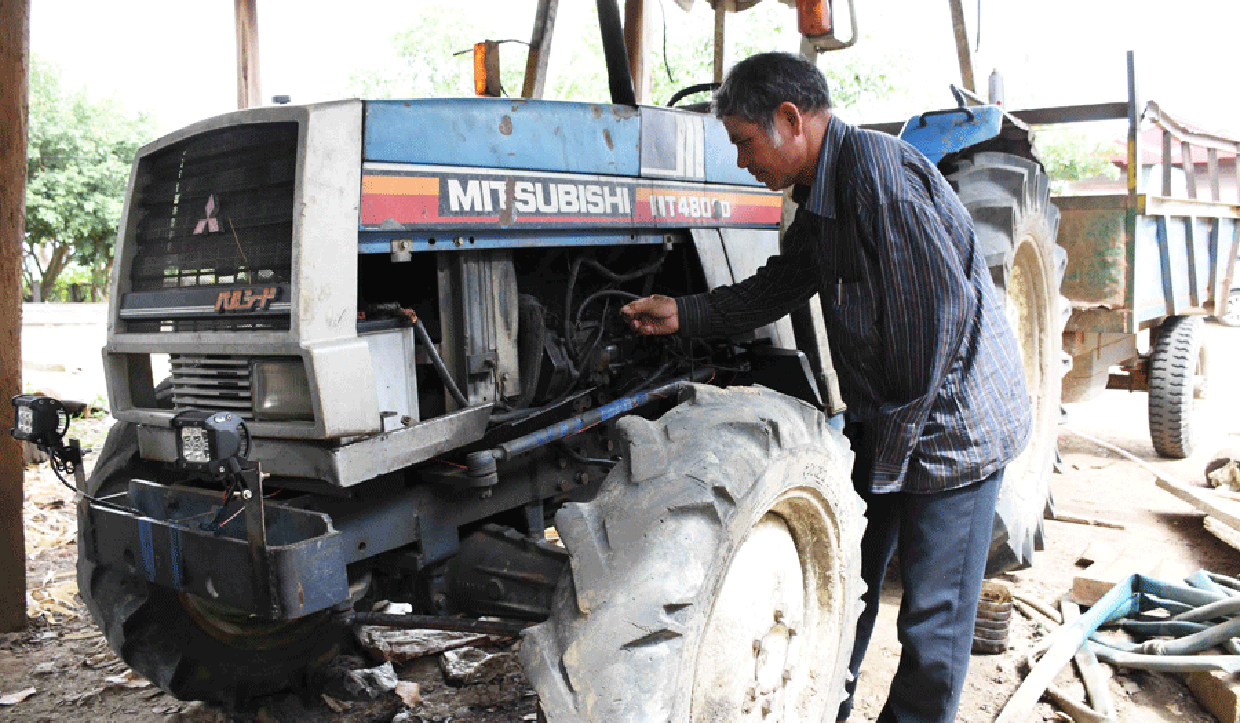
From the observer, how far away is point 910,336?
237 centimetres

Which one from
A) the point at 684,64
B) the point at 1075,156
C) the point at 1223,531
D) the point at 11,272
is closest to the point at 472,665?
the point at 11,272

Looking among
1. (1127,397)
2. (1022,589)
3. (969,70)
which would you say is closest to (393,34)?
(1127,397)

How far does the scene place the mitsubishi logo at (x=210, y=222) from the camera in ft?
8.52

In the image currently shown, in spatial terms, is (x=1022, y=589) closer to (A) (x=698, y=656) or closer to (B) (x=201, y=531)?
(A) (x=698, y=656)

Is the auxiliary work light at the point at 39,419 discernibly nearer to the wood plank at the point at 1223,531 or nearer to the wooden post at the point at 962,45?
the wooden post at the point at 962,45

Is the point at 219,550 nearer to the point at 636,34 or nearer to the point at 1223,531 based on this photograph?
the point at 636,34

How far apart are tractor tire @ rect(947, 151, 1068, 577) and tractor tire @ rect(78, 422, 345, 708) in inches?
110

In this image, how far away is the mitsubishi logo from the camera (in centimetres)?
260

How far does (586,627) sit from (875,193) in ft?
4.05

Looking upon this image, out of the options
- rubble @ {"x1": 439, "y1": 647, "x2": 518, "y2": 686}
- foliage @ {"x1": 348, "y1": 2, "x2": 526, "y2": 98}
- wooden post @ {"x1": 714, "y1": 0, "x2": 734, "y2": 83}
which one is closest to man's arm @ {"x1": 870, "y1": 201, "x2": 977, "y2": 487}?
rubble @ {"x1": 439, "y1": 647, "x2": 518, "y2": 686}

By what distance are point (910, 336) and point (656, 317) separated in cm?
80

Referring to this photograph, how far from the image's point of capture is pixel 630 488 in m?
2.15

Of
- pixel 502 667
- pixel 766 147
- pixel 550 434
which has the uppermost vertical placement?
pixel 766 147

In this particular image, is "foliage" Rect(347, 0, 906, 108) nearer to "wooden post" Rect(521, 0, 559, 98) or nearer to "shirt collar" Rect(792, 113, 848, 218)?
"wooden post" Rect(521, 0, 559, 98)
